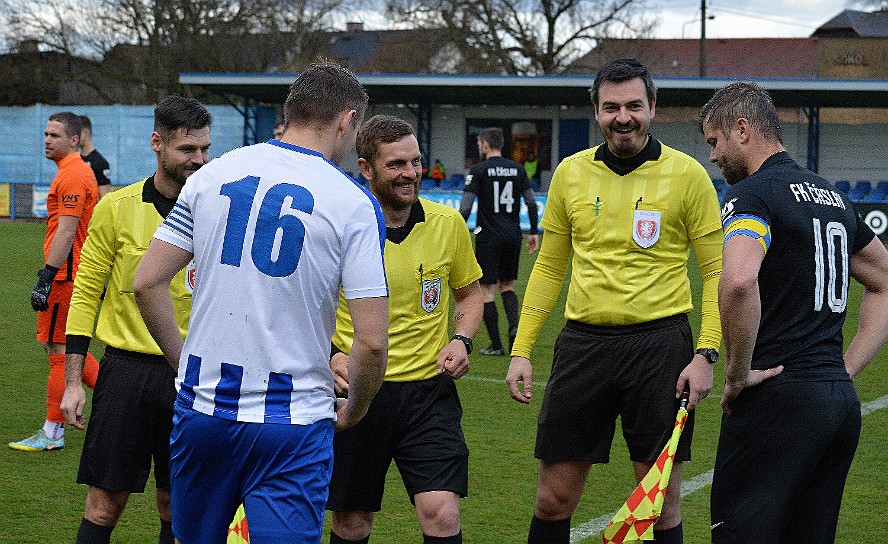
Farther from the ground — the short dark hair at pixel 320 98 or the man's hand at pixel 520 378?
the short dark hair at pixel 320 98

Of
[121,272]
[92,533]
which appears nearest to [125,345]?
[121,272]

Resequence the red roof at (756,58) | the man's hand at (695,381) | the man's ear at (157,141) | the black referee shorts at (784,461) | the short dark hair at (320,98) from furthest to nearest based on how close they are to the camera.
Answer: the red roof at (756,58), the man's ear at (157,141), the man's hand at (695,381), the black referee shorts at (784,461), the short dark hair at (320,98)

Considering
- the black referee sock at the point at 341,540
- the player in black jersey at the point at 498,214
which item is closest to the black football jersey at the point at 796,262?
the black referee sock at the point at 341,540

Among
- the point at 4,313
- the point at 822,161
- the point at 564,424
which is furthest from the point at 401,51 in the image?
the point at 564,424

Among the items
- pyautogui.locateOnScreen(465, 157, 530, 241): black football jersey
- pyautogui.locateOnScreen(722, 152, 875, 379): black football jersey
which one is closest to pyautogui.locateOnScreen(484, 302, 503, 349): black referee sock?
pyautogui.locateOnScreen(465, 157, 530, 241): black football jersey

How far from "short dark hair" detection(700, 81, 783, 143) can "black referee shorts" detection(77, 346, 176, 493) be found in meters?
2.25

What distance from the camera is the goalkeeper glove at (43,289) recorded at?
21.8ft

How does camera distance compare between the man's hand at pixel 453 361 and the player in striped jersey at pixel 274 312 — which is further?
the man's hand at pixel 453 361

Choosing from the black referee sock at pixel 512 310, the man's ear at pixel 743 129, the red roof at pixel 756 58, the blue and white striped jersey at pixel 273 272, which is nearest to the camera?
the blue and white striped jersey at pixel 273 272

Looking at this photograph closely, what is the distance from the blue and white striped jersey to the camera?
9.98ft

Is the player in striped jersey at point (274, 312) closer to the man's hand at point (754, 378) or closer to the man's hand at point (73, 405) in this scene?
the man's hand at point (754, 378)

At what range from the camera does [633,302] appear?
4535mm

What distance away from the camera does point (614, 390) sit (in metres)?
4.60

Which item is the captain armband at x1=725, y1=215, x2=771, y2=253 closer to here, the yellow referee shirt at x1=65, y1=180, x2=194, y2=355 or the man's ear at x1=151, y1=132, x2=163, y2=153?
the yellow referee shirt at x1=65, y1=180, x2=194, y2=355
